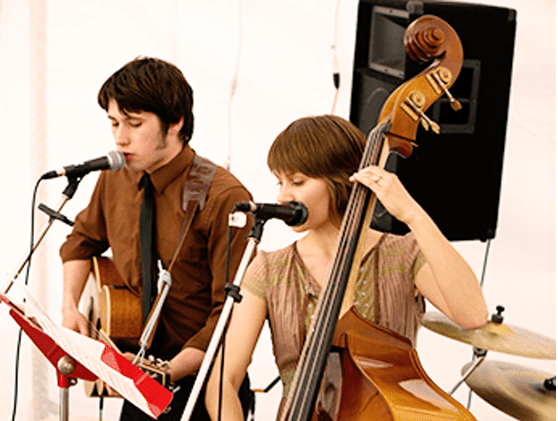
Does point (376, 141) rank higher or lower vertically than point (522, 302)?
higher

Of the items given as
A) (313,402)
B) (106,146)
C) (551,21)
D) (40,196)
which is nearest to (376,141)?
(313,402)

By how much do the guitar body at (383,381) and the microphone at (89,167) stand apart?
695mm

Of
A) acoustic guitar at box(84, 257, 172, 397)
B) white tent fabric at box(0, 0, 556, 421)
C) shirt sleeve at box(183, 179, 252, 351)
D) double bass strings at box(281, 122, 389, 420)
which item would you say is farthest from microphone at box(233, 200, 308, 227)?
white tent fabric at box(0, 0, 556, 421)

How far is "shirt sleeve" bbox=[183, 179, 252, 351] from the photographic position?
1899mm

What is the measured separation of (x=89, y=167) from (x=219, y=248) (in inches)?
20.4

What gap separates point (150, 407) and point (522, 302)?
9.97 ft

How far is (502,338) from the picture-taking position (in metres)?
2.10

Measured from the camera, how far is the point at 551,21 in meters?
3.60

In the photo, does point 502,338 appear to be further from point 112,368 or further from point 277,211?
point 112,368

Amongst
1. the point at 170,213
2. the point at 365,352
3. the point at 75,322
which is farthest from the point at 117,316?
the point at 365,352

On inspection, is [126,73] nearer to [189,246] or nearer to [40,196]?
[189,246]

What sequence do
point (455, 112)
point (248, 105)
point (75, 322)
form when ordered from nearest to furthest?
point (75, 322) → point (455, 112) → point (248, 105)

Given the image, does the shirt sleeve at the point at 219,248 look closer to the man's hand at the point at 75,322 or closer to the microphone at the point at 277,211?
the man's hand at the point at 75,322

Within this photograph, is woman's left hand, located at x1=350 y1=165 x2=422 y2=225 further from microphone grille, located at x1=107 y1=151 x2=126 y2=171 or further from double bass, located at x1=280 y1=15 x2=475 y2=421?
microphone grille, located at x1=107 y1=151 x2=126 y2=171
